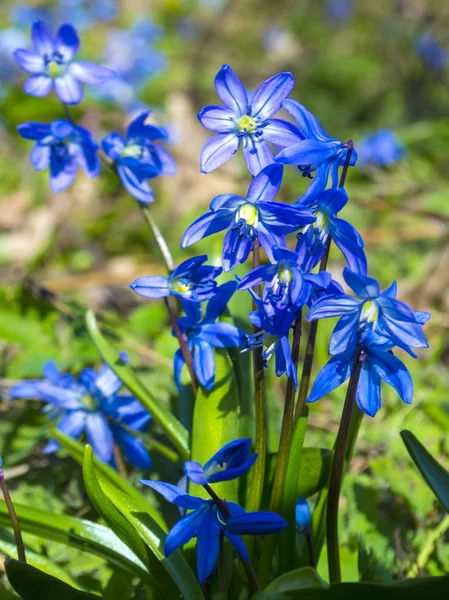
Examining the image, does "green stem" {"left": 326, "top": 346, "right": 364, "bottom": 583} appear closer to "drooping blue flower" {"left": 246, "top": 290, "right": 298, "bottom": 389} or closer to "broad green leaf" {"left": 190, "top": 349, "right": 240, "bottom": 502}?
"drooping blue flower" {"left": 246, "top": 290, "right": 298, "bottom": 389}

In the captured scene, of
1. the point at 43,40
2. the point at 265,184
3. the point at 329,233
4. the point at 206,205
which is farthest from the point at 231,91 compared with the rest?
the point at 206,205

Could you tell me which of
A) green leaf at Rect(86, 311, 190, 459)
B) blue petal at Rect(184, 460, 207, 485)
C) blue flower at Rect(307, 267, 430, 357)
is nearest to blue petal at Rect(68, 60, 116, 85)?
green leaf at Rect(86, 311, 190, 459)

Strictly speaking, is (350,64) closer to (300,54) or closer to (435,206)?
(300,54)

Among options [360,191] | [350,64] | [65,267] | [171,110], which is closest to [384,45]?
[350,64]

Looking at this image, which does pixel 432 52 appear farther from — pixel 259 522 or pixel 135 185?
pixel 259 522

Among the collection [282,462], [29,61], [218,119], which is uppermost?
[29,61]

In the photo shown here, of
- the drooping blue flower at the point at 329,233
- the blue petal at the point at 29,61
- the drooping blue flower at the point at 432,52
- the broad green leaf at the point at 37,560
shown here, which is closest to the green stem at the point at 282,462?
the drooping blue flower at the point at 329,233
